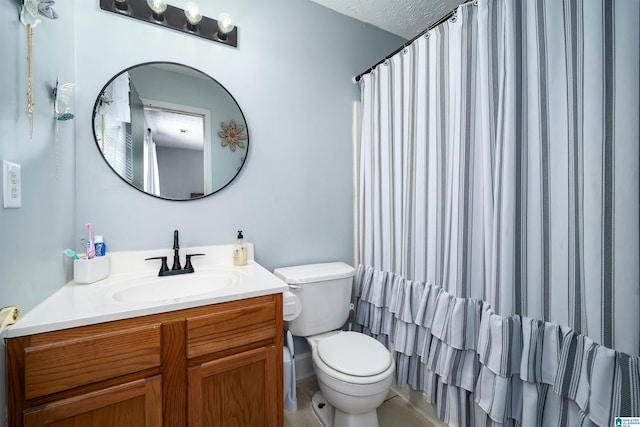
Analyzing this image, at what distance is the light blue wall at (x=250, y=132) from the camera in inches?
32.6

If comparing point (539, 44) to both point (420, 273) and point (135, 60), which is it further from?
point (135, 60)

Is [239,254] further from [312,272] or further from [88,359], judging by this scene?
[88,359]

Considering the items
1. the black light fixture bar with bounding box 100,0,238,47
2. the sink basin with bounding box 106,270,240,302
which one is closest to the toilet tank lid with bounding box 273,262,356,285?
the sink basin with bounding box 106,270,240,302

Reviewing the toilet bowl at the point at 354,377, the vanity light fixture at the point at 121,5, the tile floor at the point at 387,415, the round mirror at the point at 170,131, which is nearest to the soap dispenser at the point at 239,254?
the round mirror at the point at 170,131

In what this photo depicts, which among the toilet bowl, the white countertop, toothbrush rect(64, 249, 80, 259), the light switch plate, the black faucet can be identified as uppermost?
the light switch plate

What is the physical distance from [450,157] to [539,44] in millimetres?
490

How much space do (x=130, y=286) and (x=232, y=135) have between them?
93cm

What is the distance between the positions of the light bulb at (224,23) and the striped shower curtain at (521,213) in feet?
3.28

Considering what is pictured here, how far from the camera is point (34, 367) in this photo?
2.39 feet

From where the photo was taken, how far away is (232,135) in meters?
1.52

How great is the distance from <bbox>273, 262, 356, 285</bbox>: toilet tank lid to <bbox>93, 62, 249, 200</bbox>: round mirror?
64 cm

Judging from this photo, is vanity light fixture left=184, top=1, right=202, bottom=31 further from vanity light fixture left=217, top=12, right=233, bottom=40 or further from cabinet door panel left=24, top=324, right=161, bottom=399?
cabinet door panel left=24, top=324, right=161, bottom=399

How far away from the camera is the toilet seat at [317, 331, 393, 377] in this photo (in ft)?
3.93

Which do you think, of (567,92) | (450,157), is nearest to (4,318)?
(450,157)
